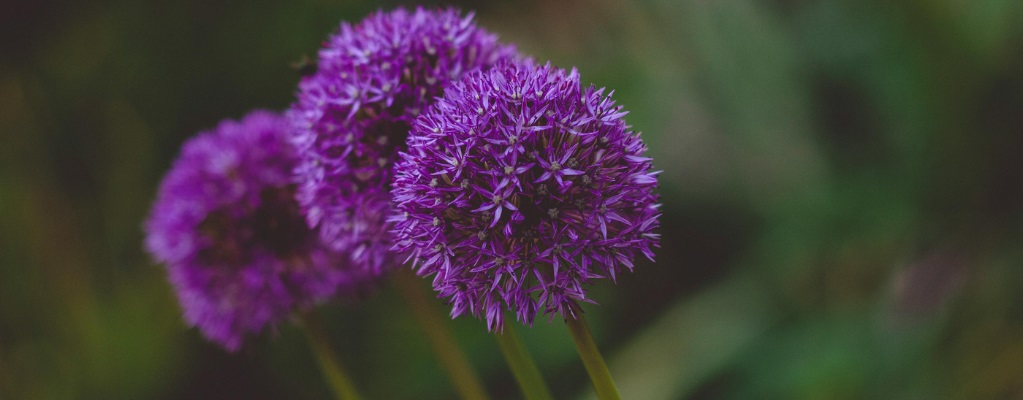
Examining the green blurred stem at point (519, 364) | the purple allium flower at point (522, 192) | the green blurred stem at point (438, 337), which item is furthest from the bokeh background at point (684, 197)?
the purple allium flower at point (522, 192)

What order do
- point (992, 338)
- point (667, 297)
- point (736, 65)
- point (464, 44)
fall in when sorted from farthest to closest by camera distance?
1. point (736, 65)
2. point (667, 297)
3. point (992, 338)
4. point (464, 44)

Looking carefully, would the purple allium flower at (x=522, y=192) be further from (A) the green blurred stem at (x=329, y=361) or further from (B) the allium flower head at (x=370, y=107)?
(A) the green blurred stem at (x=329, y=361)

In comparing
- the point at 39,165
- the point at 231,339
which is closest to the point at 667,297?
the point at 231,339

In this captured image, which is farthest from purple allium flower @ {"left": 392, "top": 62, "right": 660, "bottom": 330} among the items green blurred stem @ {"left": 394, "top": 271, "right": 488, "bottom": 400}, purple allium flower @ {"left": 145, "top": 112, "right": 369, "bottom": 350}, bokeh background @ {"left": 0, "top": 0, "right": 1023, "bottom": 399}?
bokeh background @ {"left": 0, "top": 0, "right": 1023, "bottom": 399}

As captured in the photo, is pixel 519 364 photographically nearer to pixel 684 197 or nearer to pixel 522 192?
pixel 522 192

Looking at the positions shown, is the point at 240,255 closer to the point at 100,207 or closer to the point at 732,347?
the point at 732,347

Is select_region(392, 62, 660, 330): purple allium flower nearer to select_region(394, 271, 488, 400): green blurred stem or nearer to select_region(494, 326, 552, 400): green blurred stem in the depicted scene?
select_region(494, 326, 552, 400): green blurred stem
